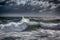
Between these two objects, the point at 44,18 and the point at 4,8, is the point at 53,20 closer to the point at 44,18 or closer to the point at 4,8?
the point at 44,18

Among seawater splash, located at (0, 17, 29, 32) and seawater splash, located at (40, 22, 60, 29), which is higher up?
seawater splash, located at (0, 17, 29, 32)

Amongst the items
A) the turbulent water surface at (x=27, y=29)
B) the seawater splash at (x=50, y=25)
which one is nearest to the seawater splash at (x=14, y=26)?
the turbulent water surface at (x=27, y=29)

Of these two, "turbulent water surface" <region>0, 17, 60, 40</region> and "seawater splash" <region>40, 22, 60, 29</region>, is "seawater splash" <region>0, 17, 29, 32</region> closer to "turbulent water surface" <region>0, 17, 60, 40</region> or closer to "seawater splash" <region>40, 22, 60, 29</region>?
"turbulent water surface" <region>0, 17, 60, 40</region>

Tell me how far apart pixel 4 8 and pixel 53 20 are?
1.44 ft

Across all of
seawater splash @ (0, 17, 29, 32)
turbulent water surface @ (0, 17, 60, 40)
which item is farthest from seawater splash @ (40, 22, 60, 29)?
seawater splash @ (0, 17, 29, 32)

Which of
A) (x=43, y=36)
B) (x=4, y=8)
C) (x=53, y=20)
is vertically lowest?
(x=43, y=36)

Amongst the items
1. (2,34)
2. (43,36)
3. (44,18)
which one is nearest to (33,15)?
(44,18)

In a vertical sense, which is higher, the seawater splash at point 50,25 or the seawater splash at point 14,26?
the seawater splash at point 14,26

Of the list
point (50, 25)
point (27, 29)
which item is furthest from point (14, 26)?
point (50, 25)

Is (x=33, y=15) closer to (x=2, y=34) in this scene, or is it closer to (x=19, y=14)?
(x=19, y=14)

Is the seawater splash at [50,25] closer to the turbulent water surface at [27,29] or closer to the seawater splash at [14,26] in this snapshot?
the turbulent water surface at [27,29]

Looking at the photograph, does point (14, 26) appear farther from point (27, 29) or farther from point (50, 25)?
point (50, 25)

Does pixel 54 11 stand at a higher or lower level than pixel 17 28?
higher

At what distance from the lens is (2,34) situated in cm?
80
